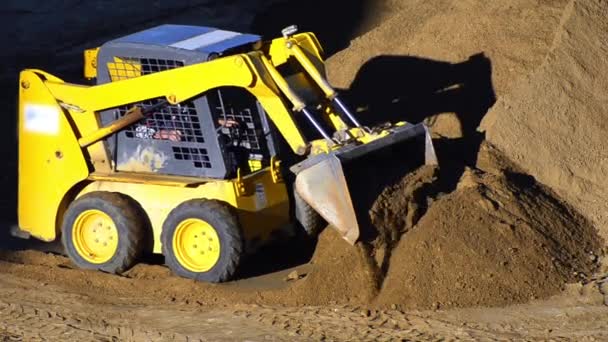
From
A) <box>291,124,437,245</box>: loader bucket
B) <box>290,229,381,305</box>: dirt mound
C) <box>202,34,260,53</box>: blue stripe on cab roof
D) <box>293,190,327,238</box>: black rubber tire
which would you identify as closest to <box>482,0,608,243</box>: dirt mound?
<box>291,124,437,245</box>: loader bucket

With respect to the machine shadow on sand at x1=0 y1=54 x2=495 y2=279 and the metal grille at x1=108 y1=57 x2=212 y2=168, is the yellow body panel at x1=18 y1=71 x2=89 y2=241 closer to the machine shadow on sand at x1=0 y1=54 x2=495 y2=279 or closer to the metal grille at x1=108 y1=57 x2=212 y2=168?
the metal grille at x1=108 y1=57 x2=212 y2=168

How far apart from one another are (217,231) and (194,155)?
30.1 inches

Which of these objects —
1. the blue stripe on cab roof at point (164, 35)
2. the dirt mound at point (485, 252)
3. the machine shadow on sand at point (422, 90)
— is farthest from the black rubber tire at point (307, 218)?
the machine shadow on sand at point (422, 90)

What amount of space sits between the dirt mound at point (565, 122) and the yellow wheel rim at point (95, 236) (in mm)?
3782

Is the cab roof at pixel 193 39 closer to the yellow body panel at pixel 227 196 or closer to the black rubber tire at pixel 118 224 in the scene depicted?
the yellow body panel at pixel 227 196

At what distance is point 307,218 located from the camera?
11.2 meters

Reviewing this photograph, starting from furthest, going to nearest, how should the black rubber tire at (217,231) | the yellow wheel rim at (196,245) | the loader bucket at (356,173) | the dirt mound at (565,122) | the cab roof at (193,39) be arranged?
1. the dirt mound at (565,122)
2. the cab roof at (193,39)
3. the yellow wheel rim at (196,245)
4. the black rubber tire at (217,231)
5. the loader bucket at (356,173)

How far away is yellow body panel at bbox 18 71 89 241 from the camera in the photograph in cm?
1148

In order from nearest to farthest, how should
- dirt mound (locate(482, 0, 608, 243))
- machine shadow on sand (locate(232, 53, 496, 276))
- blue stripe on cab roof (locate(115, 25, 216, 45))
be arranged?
blue stripe on cab roof (locate(115, 25, 216, 45)), dirt mound (locate(482, 0, 608, 243)), machine shadow on sand (locate(232, 53, 496, 276))

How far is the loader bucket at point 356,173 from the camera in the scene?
10.4m

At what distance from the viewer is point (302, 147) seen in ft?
35.2

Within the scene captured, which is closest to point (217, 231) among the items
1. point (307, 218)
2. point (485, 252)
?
point (307, 218)

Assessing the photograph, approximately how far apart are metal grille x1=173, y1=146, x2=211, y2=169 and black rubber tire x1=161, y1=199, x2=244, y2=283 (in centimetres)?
36

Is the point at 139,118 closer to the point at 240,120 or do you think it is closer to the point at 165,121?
the point at 165,121
